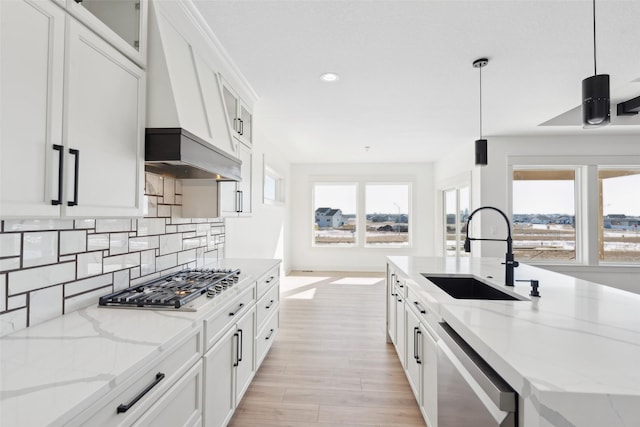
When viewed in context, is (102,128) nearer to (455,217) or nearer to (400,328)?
(400,328)

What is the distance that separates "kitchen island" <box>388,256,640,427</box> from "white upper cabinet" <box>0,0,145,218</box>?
158cm

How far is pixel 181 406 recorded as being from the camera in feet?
4.35

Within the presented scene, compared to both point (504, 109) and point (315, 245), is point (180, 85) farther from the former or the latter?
point (315, 245)

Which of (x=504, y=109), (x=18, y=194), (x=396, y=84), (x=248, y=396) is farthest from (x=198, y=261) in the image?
(x=504, y=109)

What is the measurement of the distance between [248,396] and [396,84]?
291cm

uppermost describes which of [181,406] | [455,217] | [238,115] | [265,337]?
[238,115]

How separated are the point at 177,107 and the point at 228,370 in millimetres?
1513

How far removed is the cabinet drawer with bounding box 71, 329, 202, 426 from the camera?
875 mm

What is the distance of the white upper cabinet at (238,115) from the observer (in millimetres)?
2516

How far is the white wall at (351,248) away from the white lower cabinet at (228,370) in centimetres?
505

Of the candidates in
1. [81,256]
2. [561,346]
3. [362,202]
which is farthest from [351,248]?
[561,346]

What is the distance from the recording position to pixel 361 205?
24.1 ft

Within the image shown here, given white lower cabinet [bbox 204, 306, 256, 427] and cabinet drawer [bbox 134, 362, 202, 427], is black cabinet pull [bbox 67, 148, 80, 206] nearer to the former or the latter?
cabinet drawer [bbox 134, 362, 202, 427]

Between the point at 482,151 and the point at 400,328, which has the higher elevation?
the point at 482,151
